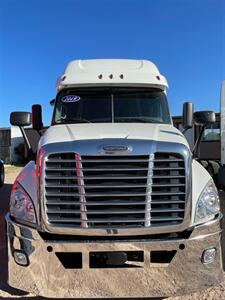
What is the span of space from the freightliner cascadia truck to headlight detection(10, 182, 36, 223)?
10mm

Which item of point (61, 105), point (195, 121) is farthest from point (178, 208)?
point (61, 105)

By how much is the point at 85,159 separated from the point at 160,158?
28.7 inches

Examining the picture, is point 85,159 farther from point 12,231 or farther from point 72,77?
point 72,77

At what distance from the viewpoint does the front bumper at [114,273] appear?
402 cm

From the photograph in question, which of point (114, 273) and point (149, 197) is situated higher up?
point (149, 197)

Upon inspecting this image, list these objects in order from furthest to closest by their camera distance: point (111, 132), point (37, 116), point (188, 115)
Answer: point (37, 116), point (188, 115), point (111, 132)

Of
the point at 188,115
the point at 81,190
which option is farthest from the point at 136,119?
the point at 81,190

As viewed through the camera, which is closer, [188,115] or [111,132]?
[111,132]

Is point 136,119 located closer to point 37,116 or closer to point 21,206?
point 37,116

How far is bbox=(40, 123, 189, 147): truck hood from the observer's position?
451cm

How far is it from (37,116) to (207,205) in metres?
3.24

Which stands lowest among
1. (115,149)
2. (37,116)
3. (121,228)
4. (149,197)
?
(121,228)

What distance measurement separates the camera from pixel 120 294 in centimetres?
403

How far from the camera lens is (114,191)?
4223 mm
